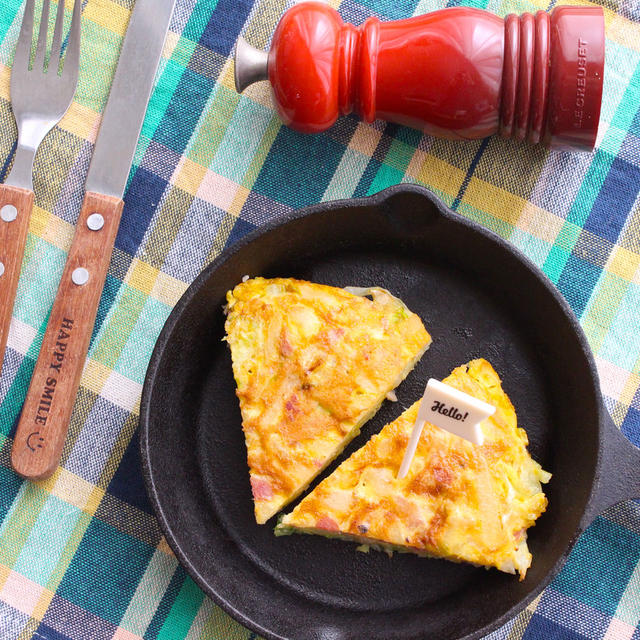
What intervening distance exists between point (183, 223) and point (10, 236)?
0.69m

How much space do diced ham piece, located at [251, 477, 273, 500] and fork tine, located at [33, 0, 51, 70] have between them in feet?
6.25

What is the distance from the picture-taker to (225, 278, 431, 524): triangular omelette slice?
8.89 feet

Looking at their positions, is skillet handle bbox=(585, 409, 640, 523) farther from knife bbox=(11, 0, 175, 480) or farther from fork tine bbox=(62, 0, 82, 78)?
fork tine bbox=(62, 0, 82, 78)

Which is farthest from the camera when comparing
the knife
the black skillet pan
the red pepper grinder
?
the knife

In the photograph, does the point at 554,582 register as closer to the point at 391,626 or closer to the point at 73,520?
the point at 391,626

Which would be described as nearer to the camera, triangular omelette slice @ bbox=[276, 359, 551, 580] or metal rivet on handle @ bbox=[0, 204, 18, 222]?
triangular omelette slice @ bbox=[276, 359, 551, 580]

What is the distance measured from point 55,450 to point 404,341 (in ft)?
4.81

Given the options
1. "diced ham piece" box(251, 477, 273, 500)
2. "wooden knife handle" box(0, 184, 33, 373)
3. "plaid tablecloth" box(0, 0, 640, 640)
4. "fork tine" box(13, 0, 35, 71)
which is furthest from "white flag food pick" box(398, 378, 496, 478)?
"fork tine" box(13, 0, 35, 71)

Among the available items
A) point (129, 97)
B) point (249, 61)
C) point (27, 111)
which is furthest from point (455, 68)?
point (27, 111)

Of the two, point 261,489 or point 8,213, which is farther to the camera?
point 8,213

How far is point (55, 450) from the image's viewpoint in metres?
2.86

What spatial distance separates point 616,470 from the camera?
Result: 8.51ft

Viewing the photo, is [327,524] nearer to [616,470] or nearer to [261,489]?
[261,489]

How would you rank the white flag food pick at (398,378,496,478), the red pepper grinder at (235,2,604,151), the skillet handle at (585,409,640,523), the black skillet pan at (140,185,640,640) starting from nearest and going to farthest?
1. the white flag food pick at (398,378,496,478)
2. the red pepper grinder at (235,2,604,151)
3. the skillet handle at (585,409,640,523)
4. the black skillet pan at (140,185,640,640)
